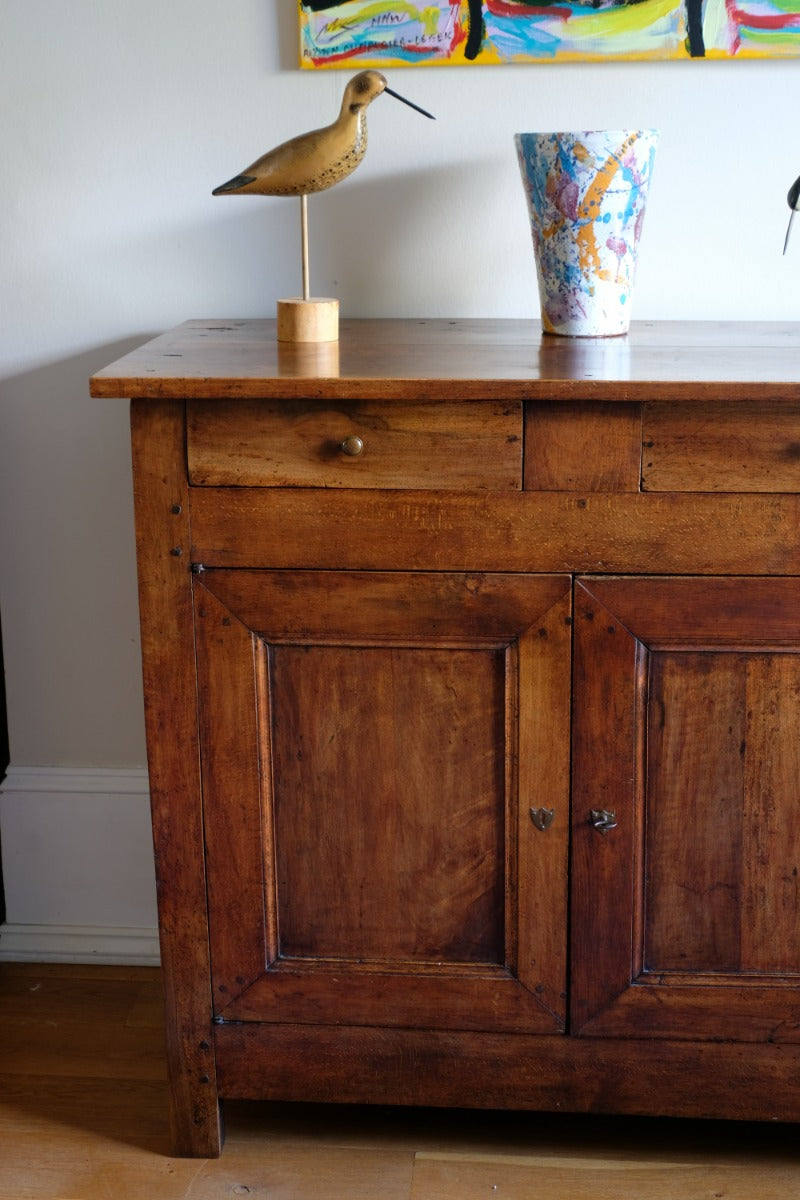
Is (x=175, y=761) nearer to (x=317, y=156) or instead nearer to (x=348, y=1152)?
(x=348, y=1152)

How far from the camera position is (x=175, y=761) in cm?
149

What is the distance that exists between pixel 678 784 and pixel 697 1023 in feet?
0.95

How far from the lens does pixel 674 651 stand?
142cm

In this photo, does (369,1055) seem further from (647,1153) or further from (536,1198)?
(647,1153)

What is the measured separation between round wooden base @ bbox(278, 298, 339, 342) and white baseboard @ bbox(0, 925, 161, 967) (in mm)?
1018

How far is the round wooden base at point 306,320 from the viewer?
1.59 metres

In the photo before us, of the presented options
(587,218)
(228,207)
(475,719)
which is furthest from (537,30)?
(475,719)

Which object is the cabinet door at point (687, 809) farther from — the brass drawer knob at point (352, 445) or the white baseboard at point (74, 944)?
the white baseboard at point (74, 944)

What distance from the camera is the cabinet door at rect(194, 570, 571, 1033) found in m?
1.43

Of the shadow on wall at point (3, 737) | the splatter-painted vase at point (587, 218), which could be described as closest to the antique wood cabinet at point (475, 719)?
the splatter-painted vase at point (587, 218)

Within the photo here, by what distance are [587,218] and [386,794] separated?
0.76 meters

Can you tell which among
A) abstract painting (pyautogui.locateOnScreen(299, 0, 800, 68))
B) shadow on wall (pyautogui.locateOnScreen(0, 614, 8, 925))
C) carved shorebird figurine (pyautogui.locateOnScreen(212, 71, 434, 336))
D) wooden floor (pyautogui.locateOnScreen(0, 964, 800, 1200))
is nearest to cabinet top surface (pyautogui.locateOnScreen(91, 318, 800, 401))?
carved shorebird figurine (pyautogui.locateOnScreen(212, 71, 434, 336))

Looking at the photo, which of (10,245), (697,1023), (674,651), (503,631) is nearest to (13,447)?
(10,245)

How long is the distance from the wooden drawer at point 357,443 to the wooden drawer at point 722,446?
5.7 inches
